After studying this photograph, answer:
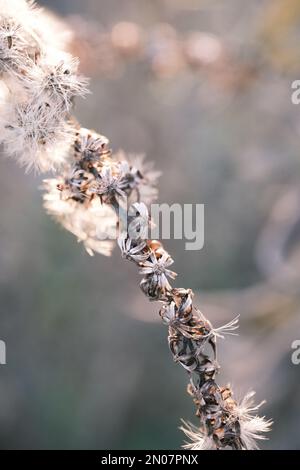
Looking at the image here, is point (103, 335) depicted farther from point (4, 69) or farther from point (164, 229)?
point (4, 69)

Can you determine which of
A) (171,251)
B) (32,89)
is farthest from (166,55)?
(171,251)

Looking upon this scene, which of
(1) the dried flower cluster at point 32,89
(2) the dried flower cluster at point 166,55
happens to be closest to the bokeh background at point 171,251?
(2) the dried flower cluster at point 166,55

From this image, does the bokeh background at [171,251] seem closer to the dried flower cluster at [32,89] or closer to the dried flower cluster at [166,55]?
the dried flower cluster at [166,55]

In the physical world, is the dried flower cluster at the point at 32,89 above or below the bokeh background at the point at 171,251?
below

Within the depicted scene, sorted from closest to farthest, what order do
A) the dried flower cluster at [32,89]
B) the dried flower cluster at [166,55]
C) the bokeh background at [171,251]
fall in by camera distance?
the dried flower cluster at [32,89] → the dried flower cluster at [166,55] → the bokeh background at [171,251]

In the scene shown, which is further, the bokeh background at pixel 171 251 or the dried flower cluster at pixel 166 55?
the bokeh background at pixel 171 251

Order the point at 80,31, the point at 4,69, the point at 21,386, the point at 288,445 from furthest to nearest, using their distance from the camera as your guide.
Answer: the point at 21,386
the point at 288,445
the point at 80,31
the point at 4,69

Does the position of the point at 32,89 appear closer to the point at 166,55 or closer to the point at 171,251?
the point at 166,55

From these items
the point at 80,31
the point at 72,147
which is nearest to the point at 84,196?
the point at 72,147
